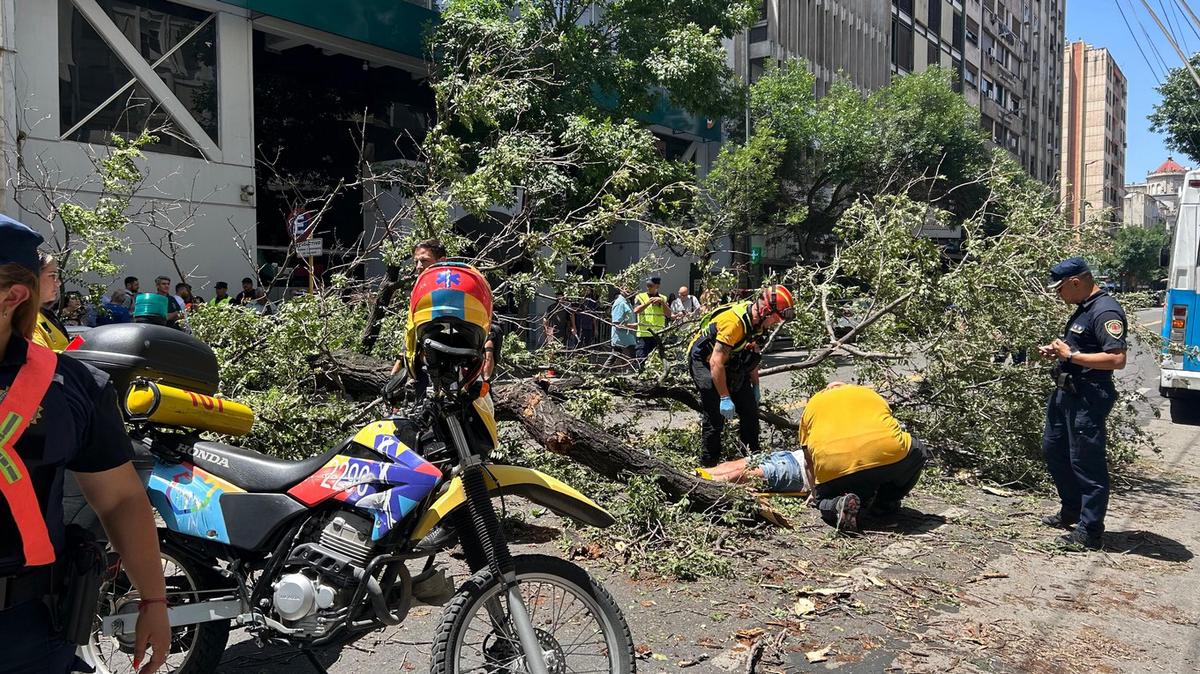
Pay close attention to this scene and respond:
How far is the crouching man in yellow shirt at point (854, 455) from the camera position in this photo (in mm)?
5574

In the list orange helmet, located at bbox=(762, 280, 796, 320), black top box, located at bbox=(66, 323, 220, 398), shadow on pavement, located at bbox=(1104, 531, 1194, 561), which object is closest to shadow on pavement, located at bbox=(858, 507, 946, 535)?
shadow on pavement, located at bbox=(1104, 531, 1194, 561)

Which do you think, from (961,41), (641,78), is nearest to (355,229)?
(641,78)

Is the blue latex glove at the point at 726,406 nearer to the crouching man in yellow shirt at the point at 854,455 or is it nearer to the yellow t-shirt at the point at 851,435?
the crouching man in yellow shirt at the point at 854,455

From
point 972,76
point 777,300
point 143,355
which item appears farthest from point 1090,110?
point 143,355

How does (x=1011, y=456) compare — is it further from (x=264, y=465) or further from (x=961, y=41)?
(x=961, y=41)

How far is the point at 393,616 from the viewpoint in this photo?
3.06 metres

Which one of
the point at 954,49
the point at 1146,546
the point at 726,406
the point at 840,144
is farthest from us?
the point at 954,49

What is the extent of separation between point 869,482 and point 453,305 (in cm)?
372

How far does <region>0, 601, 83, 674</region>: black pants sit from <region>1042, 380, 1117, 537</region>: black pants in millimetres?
5390

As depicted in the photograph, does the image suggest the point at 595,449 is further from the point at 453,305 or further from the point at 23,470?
the point at 23,470

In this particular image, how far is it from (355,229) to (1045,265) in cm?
1362

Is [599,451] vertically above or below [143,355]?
below

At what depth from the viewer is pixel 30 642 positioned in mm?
1688

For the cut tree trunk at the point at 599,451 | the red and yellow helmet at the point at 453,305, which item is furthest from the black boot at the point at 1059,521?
the red and yellow helmet at the point at 453,305
